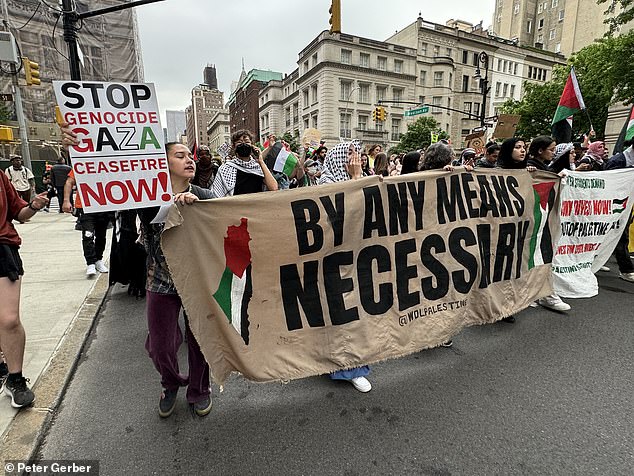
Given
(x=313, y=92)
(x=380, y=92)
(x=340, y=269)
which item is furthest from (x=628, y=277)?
(x=313, y=92)

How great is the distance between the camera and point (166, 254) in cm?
218

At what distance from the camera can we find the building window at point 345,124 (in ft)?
148

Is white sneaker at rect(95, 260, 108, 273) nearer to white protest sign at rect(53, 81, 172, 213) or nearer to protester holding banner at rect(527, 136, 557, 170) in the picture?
white protest sign at rect(53, 81, 172, 213)

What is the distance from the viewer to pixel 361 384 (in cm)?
276

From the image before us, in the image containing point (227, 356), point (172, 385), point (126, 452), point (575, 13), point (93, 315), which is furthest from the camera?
point (575, 13)

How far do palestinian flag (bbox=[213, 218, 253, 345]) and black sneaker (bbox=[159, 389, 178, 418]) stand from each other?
0.72m

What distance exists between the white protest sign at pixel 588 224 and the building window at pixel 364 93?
4532cm

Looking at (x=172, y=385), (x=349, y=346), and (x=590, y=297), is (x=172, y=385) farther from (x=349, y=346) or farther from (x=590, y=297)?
(x=590, y=297)

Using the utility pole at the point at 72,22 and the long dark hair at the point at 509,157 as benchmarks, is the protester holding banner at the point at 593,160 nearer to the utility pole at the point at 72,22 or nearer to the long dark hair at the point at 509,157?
the long dark hair at the point at 509,157

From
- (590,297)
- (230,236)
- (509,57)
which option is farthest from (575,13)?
(230,236)

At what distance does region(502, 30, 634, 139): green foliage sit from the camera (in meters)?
14.3

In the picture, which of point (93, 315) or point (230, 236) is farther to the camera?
point (93, 315)

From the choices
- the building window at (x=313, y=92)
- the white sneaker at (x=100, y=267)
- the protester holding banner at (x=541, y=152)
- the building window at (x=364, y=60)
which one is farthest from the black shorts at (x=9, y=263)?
the building window at (x=364, y=60)

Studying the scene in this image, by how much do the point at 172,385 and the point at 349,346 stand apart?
1.27 metres
